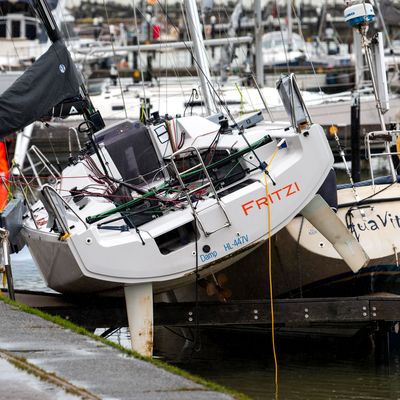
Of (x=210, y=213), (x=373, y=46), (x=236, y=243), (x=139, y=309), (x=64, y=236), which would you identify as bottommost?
(x=139, y=309)

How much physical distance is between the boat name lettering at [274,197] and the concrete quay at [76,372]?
3.16 metres

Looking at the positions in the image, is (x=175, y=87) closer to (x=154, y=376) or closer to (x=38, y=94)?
(x=38, y=94)

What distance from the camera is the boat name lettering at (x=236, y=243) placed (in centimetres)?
1302

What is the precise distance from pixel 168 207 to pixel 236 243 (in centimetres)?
85

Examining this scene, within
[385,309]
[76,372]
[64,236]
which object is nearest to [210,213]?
[64,236]

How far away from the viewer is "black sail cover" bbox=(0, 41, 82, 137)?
14.4 m

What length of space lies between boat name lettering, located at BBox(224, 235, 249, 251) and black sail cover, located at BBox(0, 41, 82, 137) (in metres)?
3.18

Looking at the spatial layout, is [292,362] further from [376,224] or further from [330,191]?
[330,191]

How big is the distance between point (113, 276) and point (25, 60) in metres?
39.4

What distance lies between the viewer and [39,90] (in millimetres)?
14734

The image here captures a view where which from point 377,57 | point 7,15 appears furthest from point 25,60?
point 377,57

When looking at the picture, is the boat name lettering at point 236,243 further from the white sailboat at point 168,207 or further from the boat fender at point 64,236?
the boat fender at point 64,236

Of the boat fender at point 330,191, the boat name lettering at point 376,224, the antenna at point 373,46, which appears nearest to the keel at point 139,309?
the boat fender at point 330,191

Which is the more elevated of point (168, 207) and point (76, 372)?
point (168, 207)
